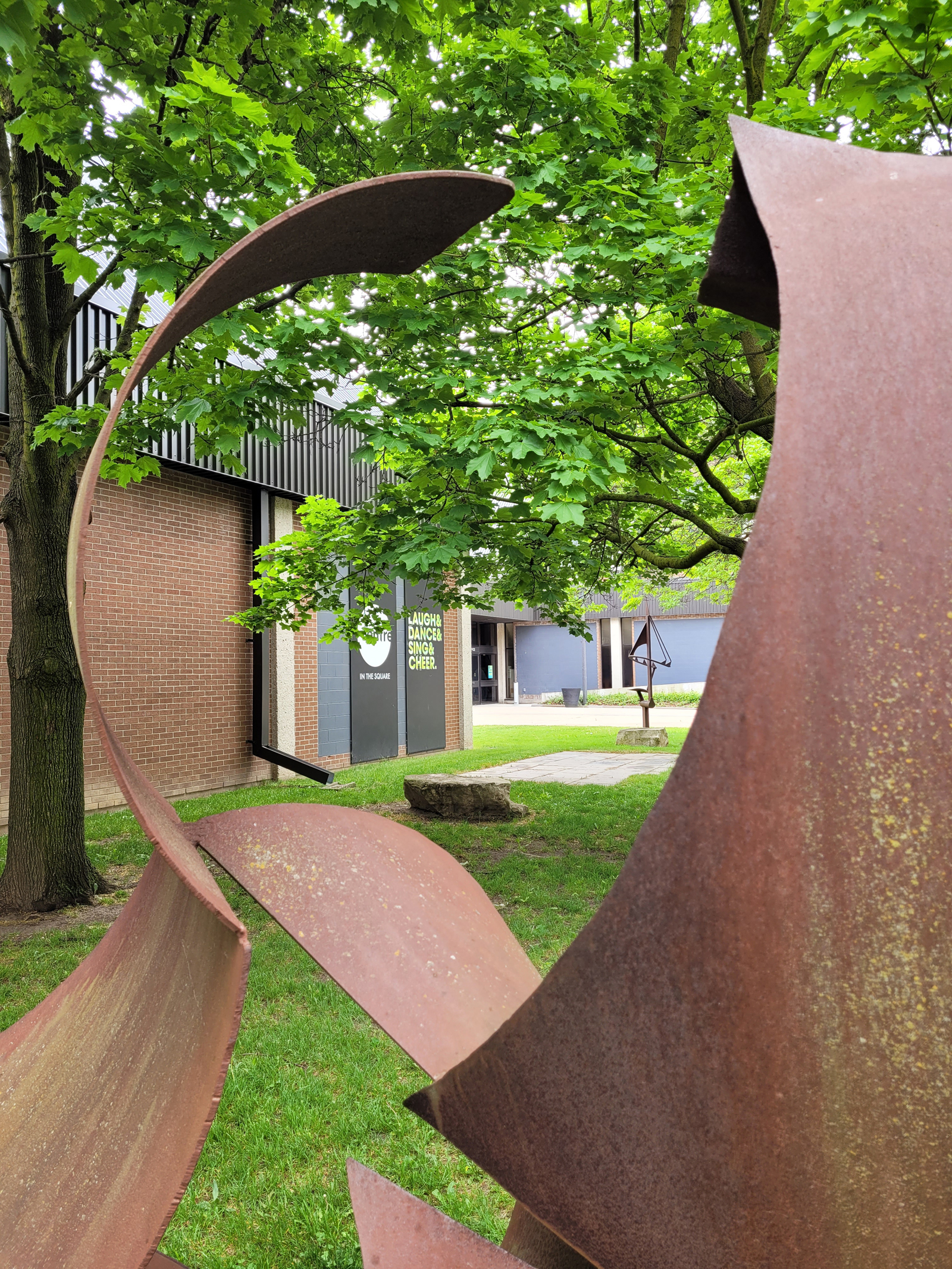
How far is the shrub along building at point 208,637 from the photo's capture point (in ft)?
33.9

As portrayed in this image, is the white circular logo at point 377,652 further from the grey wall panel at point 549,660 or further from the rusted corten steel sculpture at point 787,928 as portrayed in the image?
the grey wall panel at point 549,660

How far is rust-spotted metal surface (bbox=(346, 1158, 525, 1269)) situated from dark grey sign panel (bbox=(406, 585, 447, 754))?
48.4ft

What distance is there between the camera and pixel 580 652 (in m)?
37.2

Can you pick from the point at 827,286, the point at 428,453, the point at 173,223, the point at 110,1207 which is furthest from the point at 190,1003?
the point at 428,453

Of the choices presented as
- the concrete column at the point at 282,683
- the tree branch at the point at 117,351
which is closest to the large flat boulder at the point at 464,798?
the concrete column at the point at 282,683

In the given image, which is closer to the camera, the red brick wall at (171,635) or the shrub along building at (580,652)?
the red brick wall at (171,635)

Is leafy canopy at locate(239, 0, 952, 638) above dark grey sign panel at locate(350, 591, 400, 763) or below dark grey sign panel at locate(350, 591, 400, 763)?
above

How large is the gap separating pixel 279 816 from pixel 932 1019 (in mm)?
1562

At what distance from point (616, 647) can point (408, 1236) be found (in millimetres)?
36136

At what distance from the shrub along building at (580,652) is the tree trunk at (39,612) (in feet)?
93.6

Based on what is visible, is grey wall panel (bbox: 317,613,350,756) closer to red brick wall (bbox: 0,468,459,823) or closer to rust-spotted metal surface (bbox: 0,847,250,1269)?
red brick wall (bbox: 0,468,459,823)

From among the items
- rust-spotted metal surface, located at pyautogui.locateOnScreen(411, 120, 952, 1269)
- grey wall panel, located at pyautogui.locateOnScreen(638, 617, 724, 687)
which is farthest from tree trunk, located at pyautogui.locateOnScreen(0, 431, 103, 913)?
grey wall panel, located at pyautogui.locateOnScreen(638, 617, 724, 687)

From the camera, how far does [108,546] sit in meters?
10.5

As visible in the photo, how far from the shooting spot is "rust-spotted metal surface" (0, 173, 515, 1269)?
1.54m
